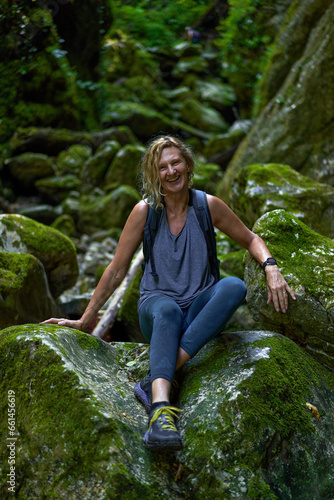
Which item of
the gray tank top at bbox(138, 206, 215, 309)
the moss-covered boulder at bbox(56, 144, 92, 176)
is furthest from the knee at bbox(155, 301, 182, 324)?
the moss-covered boulder at bbox(56, 144, 92, 176)

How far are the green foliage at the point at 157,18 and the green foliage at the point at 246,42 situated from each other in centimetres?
138

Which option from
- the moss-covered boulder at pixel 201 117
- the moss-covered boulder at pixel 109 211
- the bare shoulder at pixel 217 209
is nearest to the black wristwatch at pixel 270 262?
the bare shoulder at pixel 217 209

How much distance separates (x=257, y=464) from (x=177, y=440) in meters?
0.51

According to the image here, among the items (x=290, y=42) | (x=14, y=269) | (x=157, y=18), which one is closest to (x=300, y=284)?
(x=14, y=269)

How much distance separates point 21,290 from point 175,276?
1799 mm

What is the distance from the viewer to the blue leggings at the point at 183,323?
2.65 meters

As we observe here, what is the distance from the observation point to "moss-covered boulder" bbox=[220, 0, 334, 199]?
7531 millimetres

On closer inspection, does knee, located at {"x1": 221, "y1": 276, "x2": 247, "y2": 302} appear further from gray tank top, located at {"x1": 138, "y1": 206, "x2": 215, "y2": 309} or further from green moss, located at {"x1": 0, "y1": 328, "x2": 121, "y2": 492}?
green moss, located at {"x1": 0, "y1": 328, "x2": 121, "y2": 492}

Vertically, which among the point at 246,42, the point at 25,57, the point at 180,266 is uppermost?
the point at 25,57

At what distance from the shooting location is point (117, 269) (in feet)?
10.6

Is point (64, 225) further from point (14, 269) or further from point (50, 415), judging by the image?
point (50, 415)

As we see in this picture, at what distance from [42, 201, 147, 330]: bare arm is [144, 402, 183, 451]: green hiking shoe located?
94 centimetres

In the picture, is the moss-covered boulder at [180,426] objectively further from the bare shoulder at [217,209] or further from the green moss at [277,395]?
the bare shoulder at [217,209]

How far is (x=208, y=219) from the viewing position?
3.29 meters
